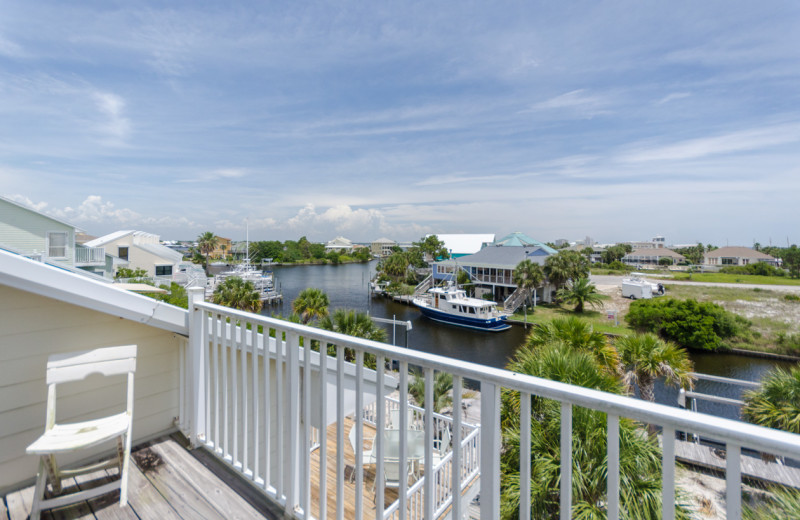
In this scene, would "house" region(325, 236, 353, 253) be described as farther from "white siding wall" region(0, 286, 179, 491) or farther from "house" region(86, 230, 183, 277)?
"white siding wall" region(0, 286, 179, 491)

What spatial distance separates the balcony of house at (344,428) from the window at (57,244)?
63.6 feet

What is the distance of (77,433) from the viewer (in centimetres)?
189

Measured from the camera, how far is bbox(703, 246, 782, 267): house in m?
55.2

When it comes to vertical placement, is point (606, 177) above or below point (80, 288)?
above

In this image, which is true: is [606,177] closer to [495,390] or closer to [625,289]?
[625,289]

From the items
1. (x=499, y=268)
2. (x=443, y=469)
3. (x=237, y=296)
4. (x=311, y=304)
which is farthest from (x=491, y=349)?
(x=443, y=469)

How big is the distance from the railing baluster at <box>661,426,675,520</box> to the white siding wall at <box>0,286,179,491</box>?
289cm

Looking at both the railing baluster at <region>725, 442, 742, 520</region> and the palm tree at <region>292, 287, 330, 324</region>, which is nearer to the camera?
the railing baluster at <region>725, 442, 742, 520</region>

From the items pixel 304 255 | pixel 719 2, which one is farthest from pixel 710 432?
pixel 304 255

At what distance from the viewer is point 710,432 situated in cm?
64

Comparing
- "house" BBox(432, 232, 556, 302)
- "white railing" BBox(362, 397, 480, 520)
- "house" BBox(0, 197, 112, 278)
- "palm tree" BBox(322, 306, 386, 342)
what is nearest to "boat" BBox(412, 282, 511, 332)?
"house" BBox(432, 232, 556, 302)

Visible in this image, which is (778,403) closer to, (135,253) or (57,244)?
(57,244)

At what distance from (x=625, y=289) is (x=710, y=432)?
1373 inches

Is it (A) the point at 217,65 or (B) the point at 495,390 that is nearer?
(B) the point at 495,390
